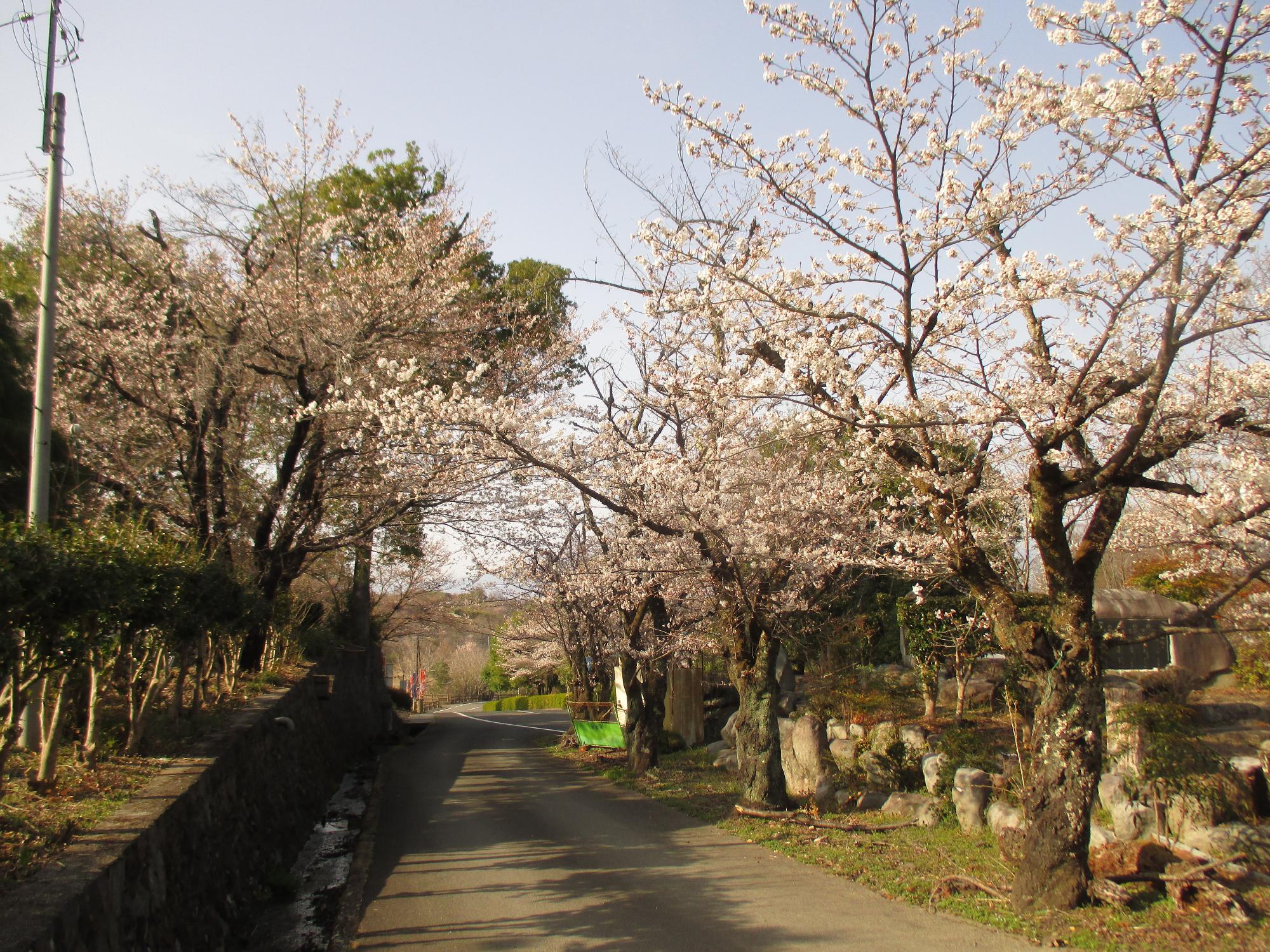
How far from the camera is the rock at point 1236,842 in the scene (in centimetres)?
607

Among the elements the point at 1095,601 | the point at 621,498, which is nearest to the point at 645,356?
the point at 621,498

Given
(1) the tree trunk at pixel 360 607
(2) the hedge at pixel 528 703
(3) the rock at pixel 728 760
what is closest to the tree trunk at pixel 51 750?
(3) the rock at pixel 728 760

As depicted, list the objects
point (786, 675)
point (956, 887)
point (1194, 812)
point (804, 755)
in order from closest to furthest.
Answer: point (1194, 812) → point (956, 887) → point (804, 755) → point (786, 675)

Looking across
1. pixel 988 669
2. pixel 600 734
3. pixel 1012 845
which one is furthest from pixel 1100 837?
pixel 600 734

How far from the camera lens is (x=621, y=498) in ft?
37.2

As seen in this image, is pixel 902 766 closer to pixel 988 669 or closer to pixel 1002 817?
pixel 1002 817

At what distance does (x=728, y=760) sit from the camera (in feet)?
48.1

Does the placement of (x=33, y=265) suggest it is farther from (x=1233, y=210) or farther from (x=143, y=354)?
(x=1233, y=210)

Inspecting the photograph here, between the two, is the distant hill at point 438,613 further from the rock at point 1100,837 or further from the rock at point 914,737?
the rock at point 1100,837

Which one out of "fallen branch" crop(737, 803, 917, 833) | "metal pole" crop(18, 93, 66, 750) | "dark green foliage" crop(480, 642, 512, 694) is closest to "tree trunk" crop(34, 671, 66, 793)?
"metal pole" crop(18, 93, 66, 750)

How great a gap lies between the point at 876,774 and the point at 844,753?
1533 mm

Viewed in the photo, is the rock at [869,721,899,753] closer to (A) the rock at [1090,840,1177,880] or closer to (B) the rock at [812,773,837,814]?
(B) the rock at [812,773,837,814]

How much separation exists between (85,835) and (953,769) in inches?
315

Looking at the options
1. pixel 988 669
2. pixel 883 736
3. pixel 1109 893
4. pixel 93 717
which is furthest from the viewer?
pixel 988 669
